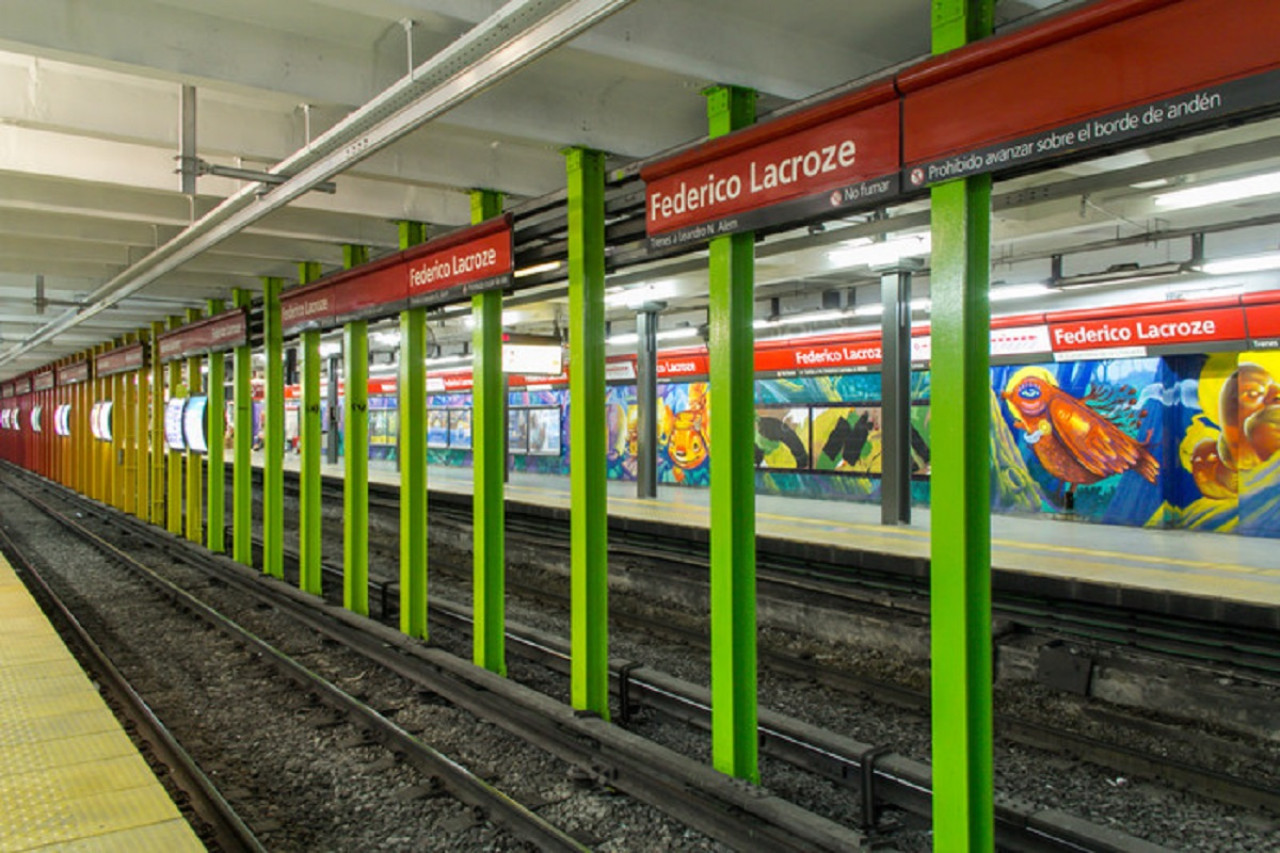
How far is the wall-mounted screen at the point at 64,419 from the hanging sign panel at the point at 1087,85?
21.9m

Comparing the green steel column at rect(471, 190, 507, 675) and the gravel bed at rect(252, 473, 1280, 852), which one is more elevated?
the green steel column at rect(471, 190, 507, 675)

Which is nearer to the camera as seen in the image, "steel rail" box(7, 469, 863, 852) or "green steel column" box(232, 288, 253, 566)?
"steel rail" box(7, 469, 863, 852)

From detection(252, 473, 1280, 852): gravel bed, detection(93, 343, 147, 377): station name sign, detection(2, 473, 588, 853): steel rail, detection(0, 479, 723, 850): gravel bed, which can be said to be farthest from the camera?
detection(93, 343, 147, 377): station name sign

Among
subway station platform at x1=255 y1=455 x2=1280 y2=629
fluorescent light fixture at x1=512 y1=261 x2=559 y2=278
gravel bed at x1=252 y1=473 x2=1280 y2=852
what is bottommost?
gravel bed at x1=252 y1=473 x2=1280 y2=852

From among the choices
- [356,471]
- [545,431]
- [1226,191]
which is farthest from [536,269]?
[545,431]

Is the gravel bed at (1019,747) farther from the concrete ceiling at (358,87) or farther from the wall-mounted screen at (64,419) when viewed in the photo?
the wall-mounted screen at (64,419)

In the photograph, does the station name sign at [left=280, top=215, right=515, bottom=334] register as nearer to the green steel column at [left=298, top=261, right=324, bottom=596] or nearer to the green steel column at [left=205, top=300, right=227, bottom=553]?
the green steel column at [left=298, top=261, right=324, bottom=596]

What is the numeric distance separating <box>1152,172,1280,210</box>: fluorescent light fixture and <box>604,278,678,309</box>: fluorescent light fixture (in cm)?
602

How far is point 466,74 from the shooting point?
12.2 ft

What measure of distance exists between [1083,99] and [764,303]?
14488mm

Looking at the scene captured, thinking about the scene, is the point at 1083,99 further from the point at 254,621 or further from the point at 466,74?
the point at 254,621

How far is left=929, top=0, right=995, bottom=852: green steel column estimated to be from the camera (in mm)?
3246

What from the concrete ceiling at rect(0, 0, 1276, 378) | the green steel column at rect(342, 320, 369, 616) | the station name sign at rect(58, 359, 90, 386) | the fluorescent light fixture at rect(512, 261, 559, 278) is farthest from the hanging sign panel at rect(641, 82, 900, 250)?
the station name sign at rect(58, 359, 90, 386)

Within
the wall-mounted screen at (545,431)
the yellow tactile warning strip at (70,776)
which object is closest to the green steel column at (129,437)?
the wall-mounted screen at (545,431)
